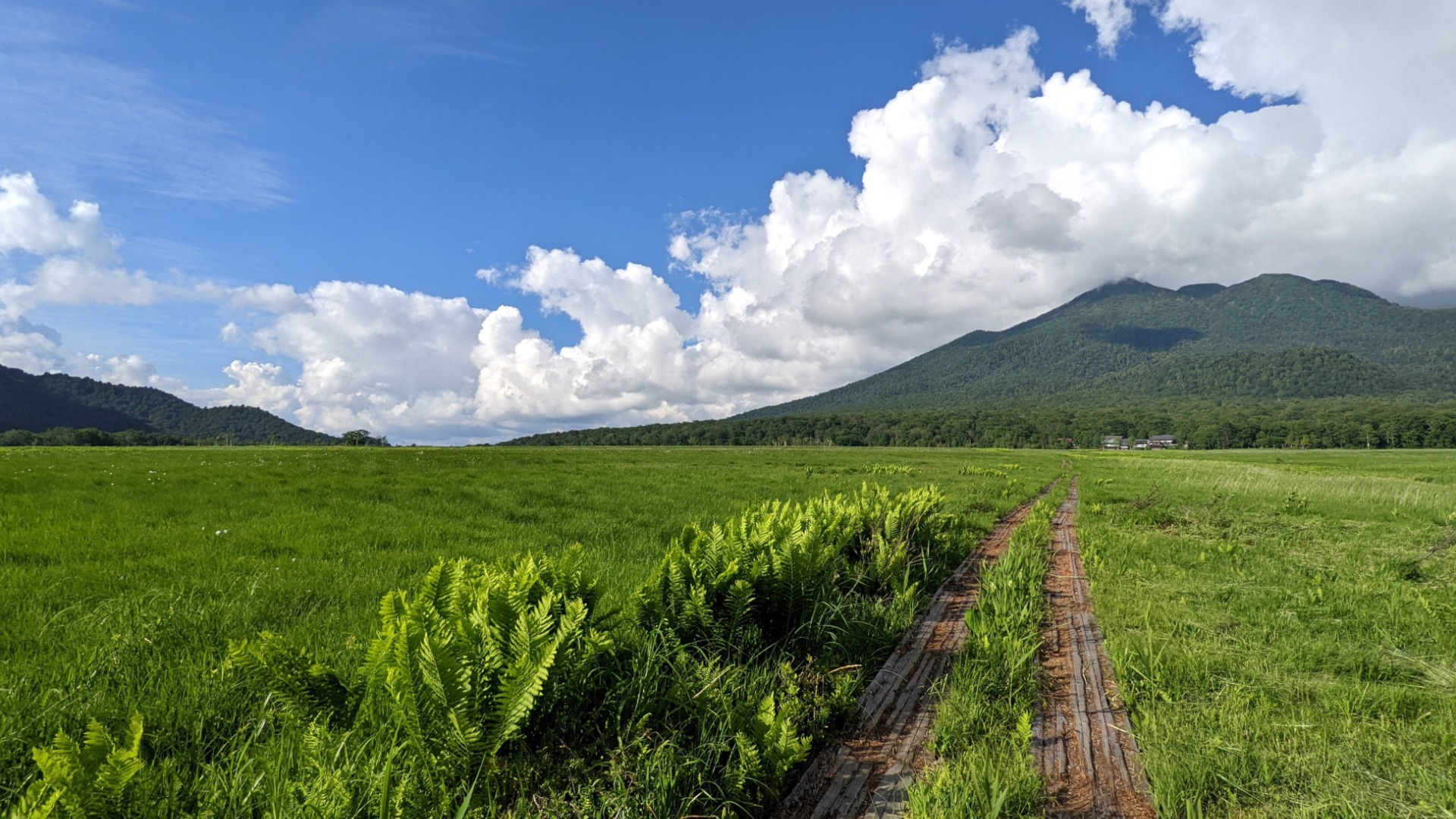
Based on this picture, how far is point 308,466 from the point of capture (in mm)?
19766

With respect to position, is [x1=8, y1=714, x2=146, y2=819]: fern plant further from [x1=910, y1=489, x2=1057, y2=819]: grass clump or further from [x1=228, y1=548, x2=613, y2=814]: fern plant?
[x1=910, y1=489, x2=1057, y2=819]: grass clump

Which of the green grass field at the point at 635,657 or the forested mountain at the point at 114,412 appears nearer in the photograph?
the green grass field at the point at 635,657

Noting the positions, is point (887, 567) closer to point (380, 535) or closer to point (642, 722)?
point (642, 722)

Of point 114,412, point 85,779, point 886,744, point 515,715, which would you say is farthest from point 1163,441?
point 114,412

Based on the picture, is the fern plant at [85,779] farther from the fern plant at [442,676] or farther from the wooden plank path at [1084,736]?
the wooden plank path at [1084,736]

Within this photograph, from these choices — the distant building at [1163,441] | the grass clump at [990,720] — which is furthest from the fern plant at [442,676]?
the distant building at [1163,441]

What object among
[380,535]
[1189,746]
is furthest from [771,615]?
[380,535]

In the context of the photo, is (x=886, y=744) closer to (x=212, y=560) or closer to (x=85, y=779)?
(x=85, y=779)

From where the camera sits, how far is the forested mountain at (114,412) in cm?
14500

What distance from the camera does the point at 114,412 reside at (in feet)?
514

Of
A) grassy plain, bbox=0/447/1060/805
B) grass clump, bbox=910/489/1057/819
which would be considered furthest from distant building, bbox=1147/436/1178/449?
grass clump, bbox=910/489/1057/819

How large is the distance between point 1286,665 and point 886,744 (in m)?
3.38

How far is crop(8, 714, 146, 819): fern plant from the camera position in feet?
5.69

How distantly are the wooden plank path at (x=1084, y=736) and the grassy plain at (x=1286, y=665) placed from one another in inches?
4.3
